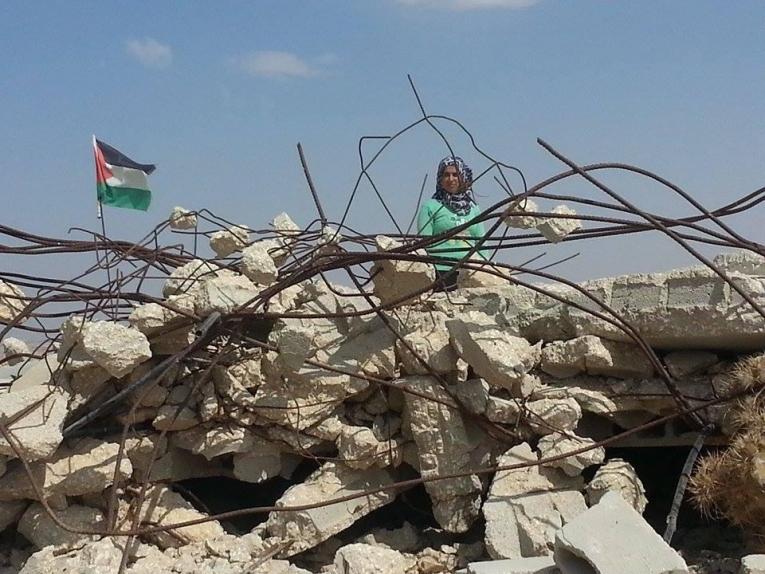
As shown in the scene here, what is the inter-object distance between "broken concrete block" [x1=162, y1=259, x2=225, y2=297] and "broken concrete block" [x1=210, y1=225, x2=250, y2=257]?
257mm

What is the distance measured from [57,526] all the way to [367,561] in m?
2.06

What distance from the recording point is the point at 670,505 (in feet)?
20.5

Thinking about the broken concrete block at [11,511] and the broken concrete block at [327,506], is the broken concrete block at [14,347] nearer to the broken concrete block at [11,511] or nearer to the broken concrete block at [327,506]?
the broken concrete block at [11,511]

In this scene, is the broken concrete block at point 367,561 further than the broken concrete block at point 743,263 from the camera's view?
No

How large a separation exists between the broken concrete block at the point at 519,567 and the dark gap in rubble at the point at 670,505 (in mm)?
1173

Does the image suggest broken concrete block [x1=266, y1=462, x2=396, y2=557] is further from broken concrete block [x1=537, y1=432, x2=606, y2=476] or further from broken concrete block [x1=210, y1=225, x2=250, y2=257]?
broken concrete block [x1=210, y1=225, x2=250, y2=257]

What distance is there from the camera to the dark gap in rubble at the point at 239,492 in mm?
6297

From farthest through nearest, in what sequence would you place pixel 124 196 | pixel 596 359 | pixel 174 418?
1. pixel 124 196
2. pixel 174 418
3. pixel 596 359

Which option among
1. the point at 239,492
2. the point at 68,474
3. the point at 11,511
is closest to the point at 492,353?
the point at 239,492

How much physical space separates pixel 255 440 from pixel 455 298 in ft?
5.74

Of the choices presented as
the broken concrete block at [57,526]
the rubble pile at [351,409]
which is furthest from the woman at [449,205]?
the broken concrete block at [57,526]

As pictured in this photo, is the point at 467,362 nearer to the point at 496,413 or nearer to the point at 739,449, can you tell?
the point at 496,413

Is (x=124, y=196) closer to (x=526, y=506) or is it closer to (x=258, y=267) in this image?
(x=258, y=267)

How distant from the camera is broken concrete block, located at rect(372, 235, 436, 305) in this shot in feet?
19.1
